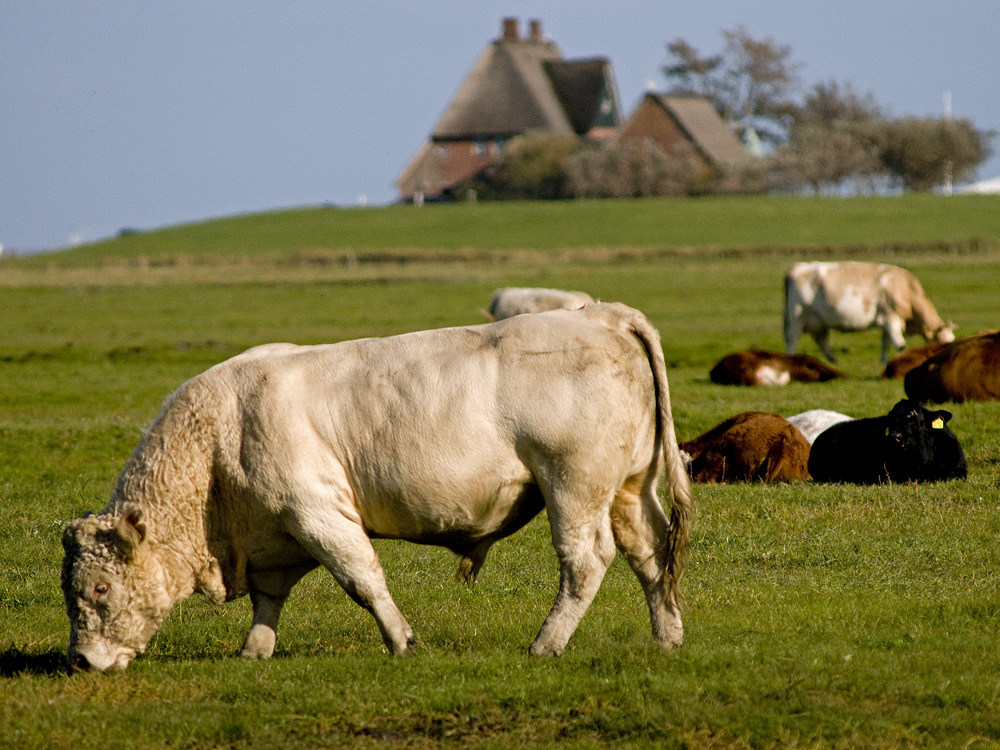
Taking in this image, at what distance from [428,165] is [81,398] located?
3427 inches

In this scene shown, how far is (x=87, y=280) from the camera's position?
57219 mm

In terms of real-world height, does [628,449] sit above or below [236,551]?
above

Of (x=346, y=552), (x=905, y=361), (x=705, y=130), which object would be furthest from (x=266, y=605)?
(x=705, y=130)

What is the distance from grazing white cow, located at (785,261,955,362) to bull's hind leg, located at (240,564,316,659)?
18793 millimetres

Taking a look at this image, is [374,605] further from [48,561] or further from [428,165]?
[428,165]

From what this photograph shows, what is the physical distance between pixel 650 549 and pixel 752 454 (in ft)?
19.5

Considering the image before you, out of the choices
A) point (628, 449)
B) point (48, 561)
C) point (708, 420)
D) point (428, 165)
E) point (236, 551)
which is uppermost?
point (628, 449)

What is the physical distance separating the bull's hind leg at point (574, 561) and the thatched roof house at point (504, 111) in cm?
9702

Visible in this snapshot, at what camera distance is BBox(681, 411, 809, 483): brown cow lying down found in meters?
12.6

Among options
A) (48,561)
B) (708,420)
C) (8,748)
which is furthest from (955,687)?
(708,420)

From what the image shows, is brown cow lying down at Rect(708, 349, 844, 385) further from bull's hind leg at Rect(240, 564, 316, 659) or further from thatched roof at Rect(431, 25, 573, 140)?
thatched roof at Rect(431, 25, 573, 140)

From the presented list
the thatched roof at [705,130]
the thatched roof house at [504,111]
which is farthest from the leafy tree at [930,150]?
the thatched roof house at [504,111]

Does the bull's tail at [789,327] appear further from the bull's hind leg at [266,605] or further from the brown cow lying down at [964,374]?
the bull's hind leg at [266,605]

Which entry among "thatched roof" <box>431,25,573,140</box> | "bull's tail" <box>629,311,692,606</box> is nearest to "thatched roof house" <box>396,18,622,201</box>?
"thatched roof" <box>431,25,573,140</box>
